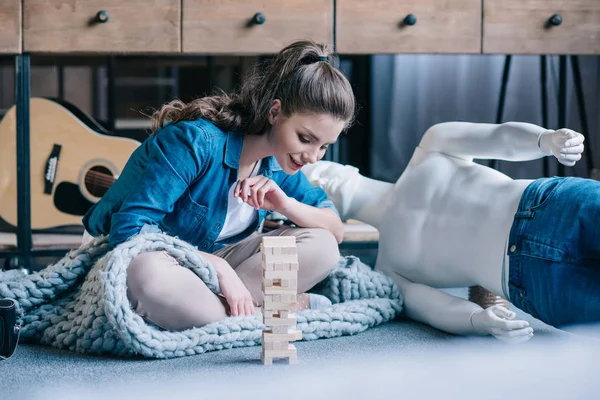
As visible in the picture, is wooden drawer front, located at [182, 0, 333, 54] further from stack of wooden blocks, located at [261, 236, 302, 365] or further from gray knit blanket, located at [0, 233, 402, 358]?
stack of wooden blocks, located at [261, 236, 302, 365]

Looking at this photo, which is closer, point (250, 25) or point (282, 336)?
point (282, 336)

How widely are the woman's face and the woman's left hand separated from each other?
43mm

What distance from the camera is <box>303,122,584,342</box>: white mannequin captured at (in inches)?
50.4

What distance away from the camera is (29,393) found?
3.37ft

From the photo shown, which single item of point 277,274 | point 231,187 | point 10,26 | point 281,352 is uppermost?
point 10,26

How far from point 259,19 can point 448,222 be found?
0.73m

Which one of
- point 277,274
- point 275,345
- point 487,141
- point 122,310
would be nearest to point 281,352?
point 275,345

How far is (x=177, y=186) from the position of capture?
A: 4.16 ft

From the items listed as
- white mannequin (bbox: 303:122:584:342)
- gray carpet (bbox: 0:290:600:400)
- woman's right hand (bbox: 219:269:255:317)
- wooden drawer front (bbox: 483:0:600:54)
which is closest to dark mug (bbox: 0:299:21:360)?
gray carpet (bbox: 0:290:600:400)

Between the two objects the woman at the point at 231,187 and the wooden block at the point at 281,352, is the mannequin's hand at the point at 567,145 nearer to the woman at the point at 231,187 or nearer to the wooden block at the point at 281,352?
the woman at the point at 231,187

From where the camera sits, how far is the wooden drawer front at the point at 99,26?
5.86 ft

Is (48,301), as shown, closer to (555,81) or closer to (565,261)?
(565,261)

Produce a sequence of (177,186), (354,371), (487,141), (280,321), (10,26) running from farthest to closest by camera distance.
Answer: (10,26)
(487,141)
(177,186)
(280,321)
(354,371)

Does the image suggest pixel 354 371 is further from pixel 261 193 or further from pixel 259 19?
pixel 259 19
